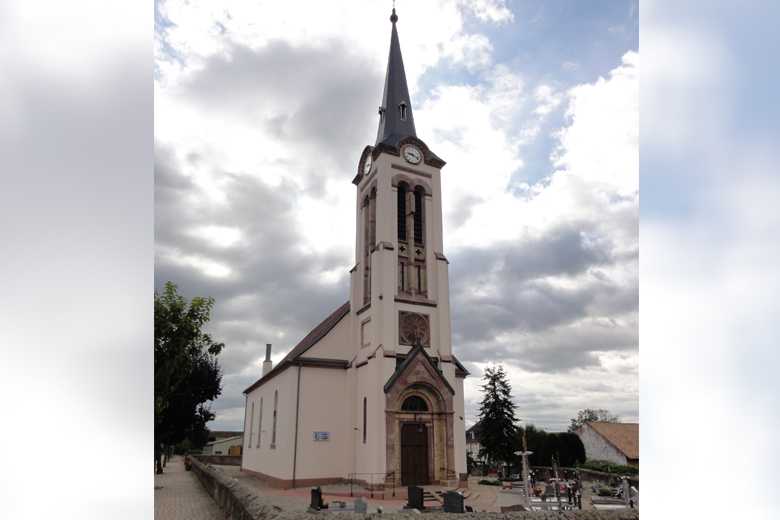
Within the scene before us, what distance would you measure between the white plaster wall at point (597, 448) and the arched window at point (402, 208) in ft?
62.3

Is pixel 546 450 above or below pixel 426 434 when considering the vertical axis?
below

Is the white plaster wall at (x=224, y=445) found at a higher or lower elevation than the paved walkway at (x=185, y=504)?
lower

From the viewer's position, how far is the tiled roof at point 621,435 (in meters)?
30.2

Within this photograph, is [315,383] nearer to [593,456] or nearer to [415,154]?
[415,154]

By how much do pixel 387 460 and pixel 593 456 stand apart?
64.0ft

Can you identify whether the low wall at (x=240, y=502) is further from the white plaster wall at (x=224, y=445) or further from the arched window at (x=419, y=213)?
the white plaster wall at (x=224, y=445)

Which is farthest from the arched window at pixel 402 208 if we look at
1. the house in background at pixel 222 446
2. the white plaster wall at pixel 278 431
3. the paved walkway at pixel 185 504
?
the house in background at pixel 222 446

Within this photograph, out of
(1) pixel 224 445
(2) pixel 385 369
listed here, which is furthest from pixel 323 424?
(1) pixel 224 445

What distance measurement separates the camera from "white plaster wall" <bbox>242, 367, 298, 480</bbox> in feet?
70.2

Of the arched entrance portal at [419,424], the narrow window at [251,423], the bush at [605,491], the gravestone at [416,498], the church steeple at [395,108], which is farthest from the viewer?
the narrow window at [251,423]
